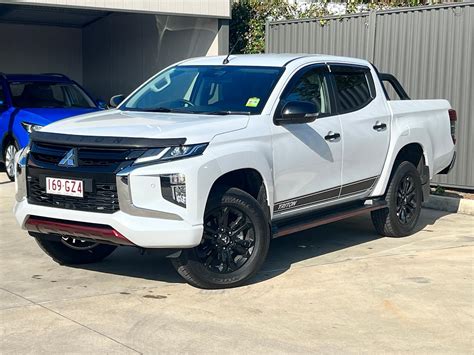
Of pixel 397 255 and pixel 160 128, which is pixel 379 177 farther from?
pixel 160 128

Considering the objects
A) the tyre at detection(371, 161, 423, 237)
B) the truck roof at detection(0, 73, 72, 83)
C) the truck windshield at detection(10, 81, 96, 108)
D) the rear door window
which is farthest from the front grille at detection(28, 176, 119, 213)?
the truck roof at detection(0, 73, 72, 83)

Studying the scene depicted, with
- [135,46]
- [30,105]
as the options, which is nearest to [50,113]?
[30,105]

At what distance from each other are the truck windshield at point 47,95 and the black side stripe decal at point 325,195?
20.8 feet

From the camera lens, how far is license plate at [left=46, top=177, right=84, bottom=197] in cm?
568

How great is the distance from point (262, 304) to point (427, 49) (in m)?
A: 6.40

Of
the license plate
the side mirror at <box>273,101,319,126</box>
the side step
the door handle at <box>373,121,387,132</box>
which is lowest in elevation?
the side step

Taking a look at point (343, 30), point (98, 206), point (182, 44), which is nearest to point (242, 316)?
point (98, 206)

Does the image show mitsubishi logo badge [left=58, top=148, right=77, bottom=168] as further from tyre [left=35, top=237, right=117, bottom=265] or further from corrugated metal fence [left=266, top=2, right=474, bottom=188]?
corrugated metal fence [left=266, top=2, right=474, bottom=188]

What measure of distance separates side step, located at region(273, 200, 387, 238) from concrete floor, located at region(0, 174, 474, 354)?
376mm

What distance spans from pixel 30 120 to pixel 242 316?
711 cm

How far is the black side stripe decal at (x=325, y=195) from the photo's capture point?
654 cm

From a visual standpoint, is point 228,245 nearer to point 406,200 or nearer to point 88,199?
point 88,199

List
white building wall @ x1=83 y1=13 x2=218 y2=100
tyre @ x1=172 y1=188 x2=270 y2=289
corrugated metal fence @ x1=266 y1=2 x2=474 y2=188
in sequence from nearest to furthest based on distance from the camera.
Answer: tyre @ x1=172 y1=188 x2=270 y2=289 < corrugated metal fence @ x1=266 y1=2 x2=474 y2=188 < white building wall @ x1=83 y1=13 x2=218 y2=100

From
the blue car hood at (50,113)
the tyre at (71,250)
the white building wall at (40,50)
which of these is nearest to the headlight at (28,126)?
the blue car hood at (50,113)
